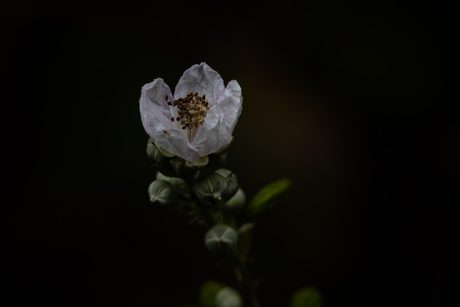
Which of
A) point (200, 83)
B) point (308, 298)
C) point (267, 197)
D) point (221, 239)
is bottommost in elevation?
point (308, 298)

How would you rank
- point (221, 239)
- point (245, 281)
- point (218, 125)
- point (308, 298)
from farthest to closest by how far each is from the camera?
point (308, 298) < point (245, 281) < point (221, 239) < point (218, 125)

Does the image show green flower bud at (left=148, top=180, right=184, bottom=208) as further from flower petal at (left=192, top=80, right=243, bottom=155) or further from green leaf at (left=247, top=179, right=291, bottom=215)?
green leaf at (left=247, top=179, right=291, bottom=215)

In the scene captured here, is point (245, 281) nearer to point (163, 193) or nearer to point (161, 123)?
point (163, 193)

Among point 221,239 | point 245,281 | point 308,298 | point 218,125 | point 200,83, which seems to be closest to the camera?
point 218,125

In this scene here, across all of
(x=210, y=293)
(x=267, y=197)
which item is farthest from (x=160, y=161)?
(x=210, y=293)

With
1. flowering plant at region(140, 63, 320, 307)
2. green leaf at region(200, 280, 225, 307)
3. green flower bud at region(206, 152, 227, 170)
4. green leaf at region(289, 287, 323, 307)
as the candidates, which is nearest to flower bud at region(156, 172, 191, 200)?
flowering plant at region(140, 63, 320, 307)

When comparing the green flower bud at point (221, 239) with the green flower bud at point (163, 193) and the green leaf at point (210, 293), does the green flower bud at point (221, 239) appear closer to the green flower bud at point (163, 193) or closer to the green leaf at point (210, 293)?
the green flower bud at point (163, 193)

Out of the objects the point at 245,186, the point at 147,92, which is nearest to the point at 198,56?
the point at 245,186

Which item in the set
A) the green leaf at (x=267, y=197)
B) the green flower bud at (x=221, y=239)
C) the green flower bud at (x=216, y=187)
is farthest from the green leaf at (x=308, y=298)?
the green flower bud at (x=216, y=187)
